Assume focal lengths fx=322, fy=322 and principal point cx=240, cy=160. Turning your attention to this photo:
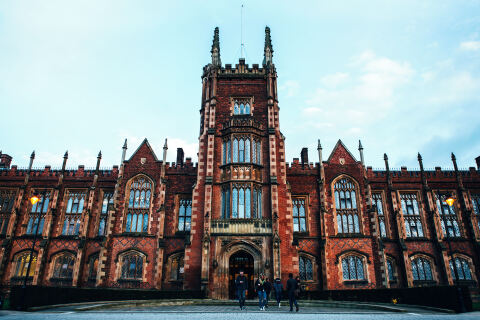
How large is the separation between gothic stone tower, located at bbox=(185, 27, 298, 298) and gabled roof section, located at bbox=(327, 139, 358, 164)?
595 cm

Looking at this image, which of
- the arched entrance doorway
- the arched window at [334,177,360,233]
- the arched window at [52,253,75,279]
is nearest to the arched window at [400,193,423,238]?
the arched window at [334,177,360,233]

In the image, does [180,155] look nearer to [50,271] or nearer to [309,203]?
[309,203]

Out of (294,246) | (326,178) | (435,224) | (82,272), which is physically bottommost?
(82,272)

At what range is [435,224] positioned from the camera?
2841cm

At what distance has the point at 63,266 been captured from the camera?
91.5 ft

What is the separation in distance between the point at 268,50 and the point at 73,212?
924 inches

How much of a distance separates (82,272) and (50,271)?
9.92ft

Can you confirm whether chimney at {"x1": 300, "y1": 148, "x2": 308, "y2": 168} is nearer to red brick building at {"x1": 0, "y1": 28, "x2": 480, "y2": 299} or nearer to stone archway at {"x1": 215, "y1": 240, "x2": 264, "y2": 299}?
red brick building at {"x1": 0, "y1": 28, "x2": 480, "y2": 299}

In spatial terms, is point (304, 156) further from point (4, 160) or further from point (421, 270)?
point (4, 160)

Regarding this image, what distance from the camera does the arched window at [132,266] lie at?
2605cm

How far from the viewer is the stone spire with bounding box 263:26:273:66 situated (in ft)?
96.7

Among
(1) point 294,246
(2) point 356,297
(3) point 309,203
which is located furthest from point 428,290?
(3) point 309,203

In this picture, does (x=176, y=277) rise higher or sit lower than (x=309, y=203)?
lower

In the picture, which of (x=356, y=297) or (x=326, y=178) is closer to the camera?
(x=356, y=297)
